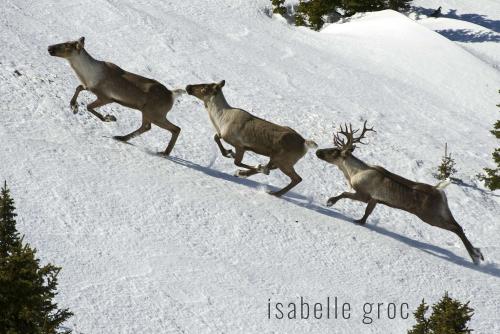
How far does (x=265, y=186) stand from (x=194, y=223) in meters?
2.63

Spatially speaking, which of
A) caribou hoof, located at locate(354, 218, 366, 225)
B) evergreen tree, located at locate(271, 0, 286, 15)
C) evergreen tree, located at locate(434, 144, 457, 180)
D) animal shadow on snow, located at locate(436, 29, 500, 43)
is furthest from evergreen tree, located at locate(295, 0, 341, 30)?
caribou hoof, located at locate(354, 218, 366, 225)

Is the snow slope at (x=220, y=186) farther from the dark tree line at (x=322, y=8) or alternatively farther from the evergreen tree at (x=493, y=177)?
the dark tree line at (x=322, y=8)

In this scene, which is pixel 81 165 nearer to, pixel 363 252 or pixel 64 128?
pixel 64 128

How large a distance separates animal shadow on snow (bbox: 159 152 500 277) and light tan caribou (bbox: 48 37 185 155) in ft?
2.94

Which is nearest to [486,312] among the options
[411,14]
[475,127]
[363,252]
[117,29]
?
[363,252]

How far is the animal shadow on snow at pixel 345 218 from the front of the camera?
12.1 metres

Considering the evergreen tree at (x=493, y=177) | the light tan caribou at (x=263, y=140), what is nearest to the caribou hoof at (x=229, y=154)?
the light tan caribou at (x=263, y=140)

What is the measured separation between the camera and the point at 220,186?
1239 centimetres

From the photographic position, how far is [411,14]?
34.0 meters

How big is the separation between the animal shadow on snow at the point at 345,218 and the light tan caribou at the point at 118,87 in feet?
2.94

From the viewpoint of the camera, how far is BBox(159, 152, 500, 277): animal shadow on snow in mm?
12141

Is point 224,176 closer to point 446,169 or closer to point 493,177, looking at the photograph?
point 446,169

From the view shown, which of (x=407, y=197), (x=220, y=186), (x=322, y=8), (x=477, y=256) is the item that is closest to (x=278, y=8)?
(x=322, y=8)

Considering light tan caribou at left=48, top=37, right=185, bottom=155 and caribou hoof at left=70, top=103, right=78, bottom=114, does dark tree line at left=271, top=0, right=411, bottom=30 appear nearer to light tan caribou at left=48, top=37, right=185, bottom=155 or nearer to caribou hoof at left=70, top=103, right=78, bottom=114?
caribou hoof at left=70, top=103, right=78, bottom=114
